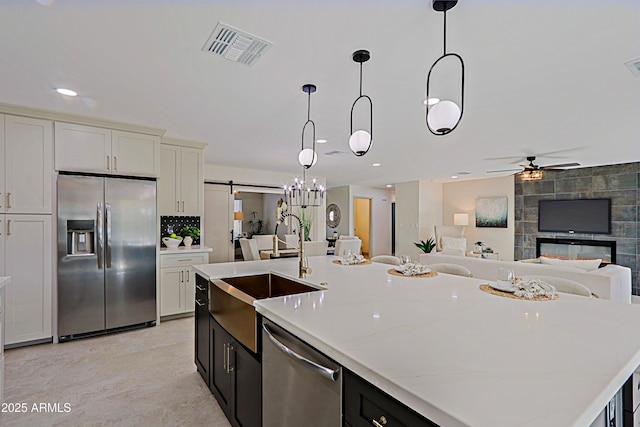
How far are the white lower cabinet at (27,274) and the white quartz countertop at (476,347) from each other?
10.3ft

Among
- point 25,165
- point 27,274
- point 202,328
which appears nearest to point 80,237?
point 27,274

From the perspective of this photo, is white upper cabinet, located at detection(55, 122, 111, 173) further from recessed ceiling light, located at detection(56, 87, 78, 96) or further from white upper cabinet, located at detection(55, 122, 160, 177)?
recessed ceiling light, located at detection(56, 87, 78, 96)

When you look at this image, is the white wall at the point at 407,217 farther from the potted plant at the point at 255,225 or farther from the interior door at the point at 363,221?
the potted plant at the point at 255,225

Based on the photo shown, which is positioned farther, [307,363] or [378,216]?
[378,216]

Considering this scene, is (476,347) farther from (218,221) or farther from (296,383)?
(218,221)

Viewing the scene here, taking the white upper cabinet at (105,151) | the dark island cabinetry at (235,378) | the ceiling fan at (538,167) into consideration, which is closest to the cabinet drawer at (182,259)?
the white upper cabinet at (105,151)

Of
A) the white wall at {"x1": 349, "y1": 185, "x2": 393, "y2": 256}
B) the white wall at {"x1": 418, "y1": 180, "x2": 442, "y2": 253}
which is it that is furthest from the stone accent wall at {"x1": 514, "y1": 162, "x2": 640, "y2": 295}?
the white wall at {"x1": 349, "y1": 185, "x2": 393, "y2": 256}

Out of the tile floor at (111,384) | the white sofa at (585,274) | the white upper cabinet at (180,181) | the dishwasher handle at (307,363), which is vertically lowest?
the tile floor at (111,384)

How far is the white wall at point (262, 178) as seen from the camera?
673 cm

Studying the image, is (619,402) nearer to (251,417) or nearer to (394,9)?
(251,417)

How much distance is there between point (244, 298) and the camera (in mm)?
1758

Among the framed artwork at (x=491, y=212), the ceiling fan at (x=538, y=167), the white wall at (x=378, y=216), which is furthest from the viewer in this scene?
the white wall at (x=378, y=216)

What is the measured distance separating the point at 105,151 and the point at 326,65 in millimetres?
2839

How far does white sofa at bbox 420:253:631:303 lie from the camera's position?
3.27 metres
